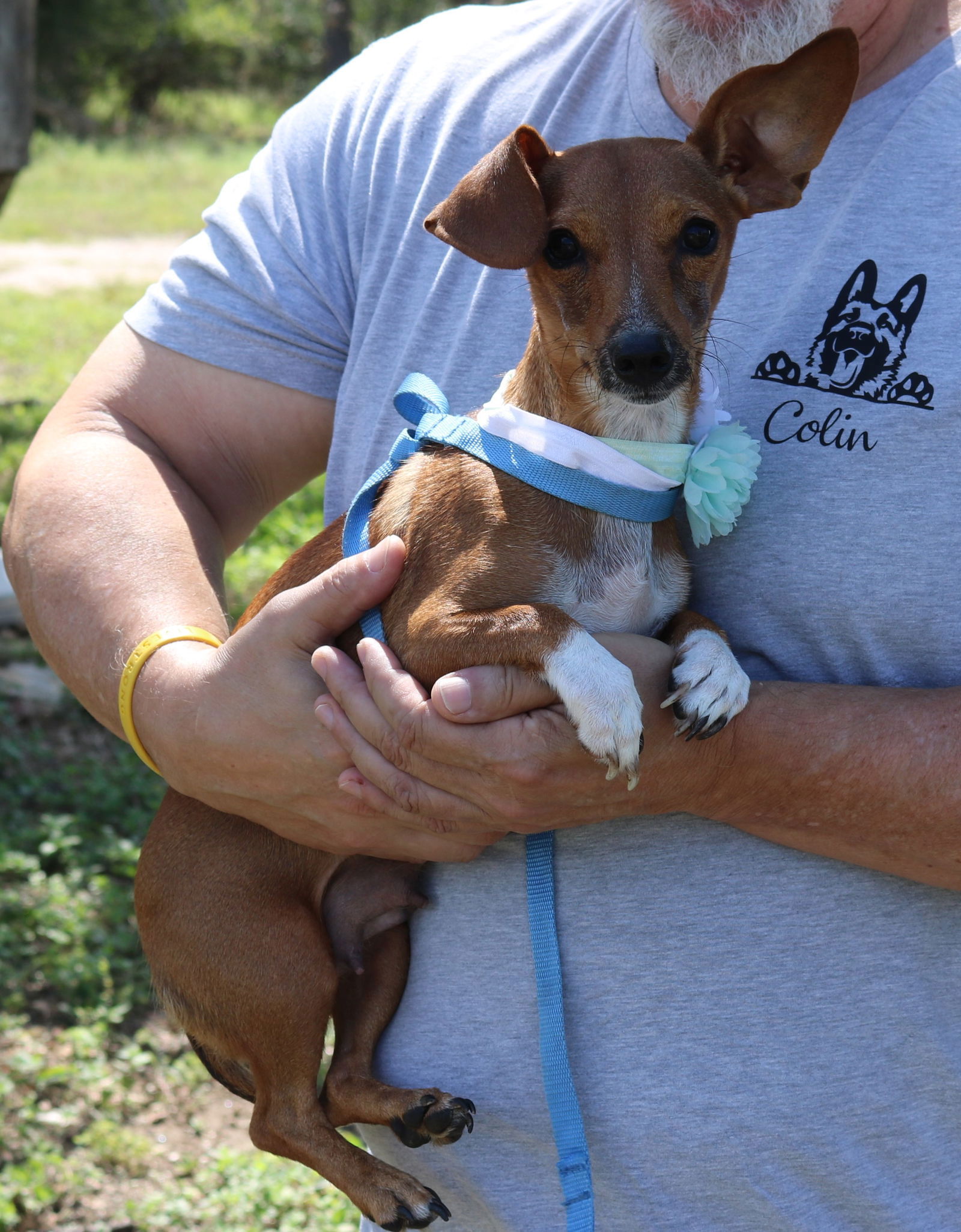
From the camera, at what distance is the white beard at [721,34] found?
204 centimetres

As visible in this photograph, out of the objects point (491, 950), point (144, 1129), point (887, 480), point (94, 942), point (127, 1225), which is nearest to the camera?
point (887, 480)

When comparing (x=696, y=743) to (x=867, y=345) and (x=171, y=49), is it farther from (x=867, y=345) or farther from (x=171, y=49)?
(x=171, y=49)

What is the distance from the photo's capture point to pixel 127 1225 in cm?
298

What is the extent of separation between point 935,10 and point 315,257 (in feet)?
3.60

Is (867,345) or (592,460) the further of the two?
(592,460)

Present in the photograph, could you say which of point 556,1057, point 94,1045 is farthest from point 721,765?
point 94,1045

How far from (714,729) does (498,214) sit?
81cm

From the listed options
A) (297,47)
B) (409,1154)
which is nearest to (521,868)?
(409,1154)

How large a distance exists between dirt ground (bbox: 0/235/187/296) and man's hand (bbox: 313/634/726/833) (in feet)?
35.4

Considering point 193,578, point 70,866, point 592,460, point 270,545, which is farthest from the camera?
point 270,545

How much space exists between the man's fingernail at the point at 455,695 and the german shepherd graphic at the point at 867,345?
0.68 meters

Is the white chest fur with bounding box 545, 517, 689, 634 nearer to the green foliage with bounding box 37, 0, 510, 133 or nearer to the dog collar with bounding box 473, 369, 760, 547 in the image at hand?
the dog collar with bounding box 473, 369, 760, 547

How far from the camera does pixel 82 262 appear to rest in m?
12.9

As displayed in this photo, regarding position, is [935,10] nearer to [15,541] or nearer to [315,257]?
[315,257]
